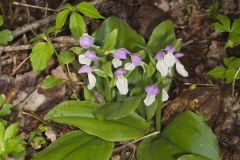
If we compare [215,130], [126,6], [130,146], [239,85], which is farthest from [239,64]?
[126,6]

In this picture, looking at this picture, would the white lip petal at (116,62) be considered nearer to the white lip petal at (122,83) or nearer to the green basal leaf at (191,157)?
the white lip petal at (122,83)

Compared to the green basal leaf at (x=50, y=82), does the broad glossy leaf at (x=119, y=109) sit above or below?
above

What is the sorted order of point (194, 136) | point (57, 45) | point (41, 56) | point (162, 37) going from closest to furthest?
point (194, 136) < point (41, 56) < point (162, 37) < point (57, 45)

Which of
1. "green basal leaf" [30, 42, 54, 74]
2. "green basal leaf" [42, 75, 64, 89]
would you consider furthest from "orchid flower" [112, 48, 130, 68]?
"green basal leaf" [42, 75, 64, 89]

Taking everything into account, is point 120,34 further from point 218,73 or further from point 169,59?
point 218,73

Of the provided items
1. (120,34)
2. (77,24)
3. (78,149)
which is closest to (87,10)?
(77,24)

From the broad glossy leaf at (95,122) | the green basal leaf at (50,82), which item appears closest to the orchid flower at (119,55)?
the broad glossy leaf at (95,122)

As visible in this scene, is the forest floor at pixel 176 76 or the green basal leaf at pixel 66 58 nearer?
the green basal leaf at pixel 66 58
